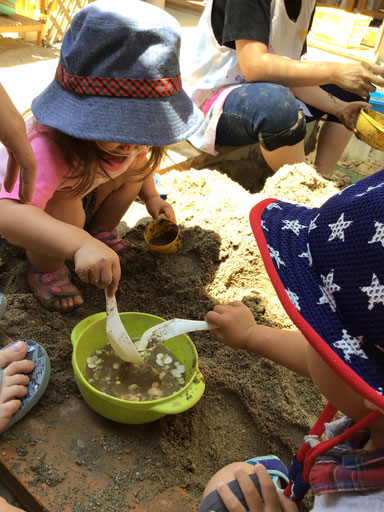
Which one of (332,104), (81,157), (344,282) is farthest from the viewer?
(332,104)

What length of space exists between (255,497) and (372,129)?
152cm

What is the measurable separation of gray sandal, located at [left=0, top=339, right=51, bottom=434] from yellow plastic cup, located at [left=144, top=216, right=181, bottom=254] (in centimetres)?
65

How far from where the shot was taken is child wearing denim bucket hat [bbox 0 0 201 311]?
1235 millimetres

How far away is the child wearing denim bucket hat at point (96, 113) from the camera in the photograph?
4.05 ft

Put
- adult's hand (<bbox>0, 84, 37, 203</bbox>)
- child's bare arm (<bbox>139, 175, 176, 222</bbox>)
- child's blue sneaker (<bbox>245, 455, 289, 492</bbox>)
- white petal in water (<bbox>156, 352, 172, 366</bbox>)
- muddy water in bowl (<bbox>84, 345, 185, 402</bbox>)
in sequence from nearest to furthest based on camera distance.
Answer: adult's hand (<bbox>0, 84, 37, 203</bbox>), child's blue sneaker (<bbox>245, 455, 289, 492</bbox>), muddy water in bowl (<bbox>84, 345, 185, 402</bbox>), white petal in water (<bbox>156, 352, 172, 366</bbox>), child's bare arm (<bbox>139, 175, 176, 222</bbox>)

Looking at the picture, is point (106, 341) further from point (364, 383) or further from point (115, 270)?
point (364, 383)

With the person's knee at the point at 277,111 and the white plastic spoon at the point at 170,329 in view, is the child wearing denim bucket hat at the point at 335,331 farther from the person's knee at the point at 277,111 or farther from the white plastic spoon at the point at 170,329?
the person's knee at the point at 277,111

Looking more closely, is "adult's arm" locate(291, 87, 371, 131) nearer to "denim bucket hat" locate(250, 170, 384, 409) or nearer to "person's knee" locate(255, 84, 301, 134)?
"person's knee" locate(255, 84, 301, 134)

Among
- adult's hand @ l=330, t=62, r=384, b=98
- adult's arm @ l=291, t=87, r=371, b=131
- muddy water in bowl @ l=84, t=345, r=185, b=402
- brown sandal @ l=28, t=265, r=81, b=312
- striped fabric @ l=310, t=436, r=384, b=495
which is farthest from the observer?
adult's arm @ l=291, t=87, r=371, b=131

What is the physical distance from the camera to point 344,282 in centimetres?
68

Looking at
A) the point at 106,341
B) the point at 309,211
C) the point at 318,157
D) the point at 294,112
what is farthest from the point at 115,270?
the point at 318,157

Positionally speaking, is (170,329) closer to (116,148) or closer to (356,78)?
(116,148)

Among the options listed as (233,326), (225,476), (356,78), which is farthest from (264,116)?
(225,476)

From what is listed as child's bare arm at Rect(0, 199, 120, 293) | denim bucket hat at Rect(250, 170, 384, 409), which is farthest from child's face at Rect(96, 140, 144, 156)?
denim bucket hat at Rect(250, 170, 384, 409)
